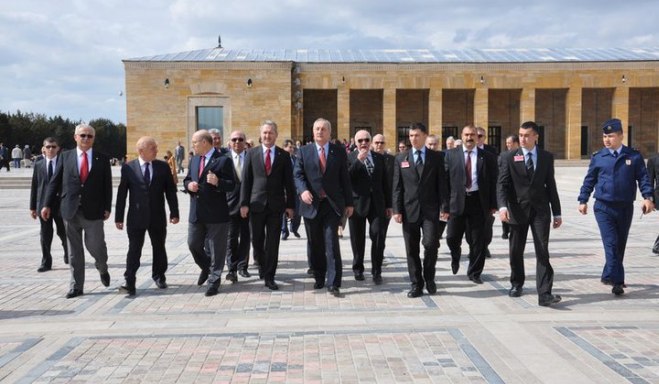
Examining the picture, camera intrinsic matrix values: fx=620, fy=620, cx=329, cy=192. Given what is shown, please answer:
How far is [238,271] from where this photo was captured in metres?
8.91

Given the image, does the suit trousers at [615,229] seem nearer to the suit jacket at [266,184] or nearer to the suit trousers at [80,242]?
the suit jacket at [266,184]

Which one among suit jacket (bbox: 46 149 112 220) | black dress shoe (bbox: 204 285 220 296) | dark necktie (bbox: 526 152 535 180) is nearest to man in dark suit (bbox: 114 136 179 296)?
suit jacket (bbox: 46 149 112 220)

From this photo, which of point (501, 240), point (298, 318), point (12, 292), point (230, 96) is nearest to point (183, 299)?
point (298, 318)

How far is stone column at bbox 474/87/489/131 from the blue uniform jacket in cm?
3190

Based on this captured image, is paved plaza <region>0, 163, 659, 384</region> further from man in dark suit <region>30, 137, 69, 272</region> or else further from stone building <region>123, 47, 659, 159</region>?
stone building <region>123, 47, 659, 159</region>

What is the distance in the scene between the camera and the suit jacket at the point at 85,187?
7406mm

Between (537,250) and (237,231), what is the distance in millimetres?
4082

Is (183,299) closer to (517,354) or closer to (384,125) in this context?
(517,354)

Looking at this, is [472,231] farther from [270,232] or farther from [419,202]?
[270,232]

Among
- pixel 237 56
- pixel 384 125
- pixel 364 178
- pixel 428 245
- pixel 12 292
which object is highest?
pixel 237 56

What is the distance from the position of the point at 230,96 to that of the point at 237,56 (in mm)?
4773

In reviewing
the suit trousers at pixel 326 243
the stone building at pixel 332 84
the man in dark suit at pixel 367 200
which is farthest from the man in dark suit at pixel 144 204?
the stone building at pixel 332 84

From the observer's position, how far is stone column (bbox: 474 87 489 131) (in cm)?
3844

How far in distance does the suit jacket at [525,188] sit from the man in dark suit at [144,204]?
4015 millimetres
